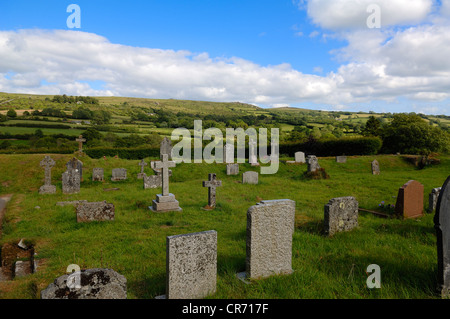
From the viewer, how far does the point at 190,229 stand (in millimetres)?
8336

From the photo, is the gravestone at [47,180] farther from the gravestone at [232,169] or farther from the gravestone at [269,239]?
the gravestone at [269,239]

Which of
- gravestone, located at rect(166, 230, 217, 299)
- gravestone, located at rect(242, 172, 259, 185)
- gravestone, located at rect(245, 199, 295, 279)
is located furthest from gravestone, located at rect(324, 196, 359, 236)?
gravestone, located at rect(242, 172, 259, 185)

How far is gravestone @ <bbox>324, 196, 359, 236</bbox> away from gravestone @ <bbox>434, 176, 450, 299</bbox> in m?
3.19

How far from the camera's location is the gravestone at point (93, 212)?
9.01 metres

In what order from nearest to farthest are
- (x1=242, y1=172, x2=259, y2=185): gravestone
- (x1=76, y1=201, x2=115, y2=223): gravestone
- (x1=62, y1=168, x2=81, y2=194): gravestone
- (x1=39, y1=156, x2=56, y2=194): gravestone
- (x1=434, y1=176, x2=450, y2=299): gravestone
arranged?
(x1=434, y1=176, x2=450, y2=299): gravestone, (x1=76, y1=201, x2=115, y2=223): gravestone, (x1=62, y1=168, x2=81, y2=194): gravestone, (x1=39, y1=156, x2=56, y2=194): gravestone, (x1=242, y1=172, x2=259, y2=185): gravestone

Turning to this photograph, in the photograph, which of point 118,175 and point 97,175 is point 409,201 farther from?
point 97,175

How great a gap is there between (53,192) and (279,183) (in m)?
13.6

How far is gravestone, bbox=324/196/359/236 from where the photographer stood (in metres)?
7.34

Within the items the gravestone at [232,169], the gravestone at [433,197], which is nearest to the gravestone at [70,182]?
the gravestone at [232,169]

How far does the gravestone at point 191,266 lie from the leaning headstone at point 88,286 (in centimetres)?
73

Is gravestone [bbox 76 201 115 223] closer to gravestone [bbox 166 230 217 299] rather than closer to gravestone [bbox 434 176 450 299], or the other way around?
gravestone [bbox 166 230 217 299]

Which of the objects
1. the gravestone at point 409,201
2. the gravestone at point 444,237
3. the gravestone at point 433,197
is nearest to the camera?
the gravestone at point 444,237
